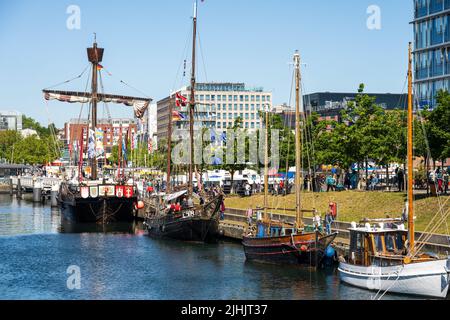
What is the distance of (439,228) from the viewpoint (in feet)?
151

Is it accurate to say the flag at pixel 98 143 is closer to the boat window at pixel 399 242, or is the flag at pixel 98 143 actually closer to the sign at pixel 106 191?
the sign at pixel 106 191

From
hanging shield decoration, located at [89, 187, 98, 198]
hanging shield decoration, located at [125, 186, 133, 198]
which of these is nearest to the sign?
hanging shield decoration, located at [89, 187, 98, 198]

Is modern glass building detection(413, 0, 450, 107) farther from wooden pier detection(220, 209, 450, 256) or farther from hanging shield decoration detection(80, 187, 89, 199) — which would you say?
hanging shield decoration detection(80, 187, 89, 199)

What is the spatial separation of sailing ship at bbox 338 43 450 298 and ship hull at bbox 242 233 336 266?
4.05m

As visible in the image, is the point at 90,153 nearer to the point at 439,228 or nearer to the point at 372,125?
the point at 372,125

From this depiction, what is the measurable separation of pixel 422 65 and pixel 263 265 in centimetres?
5800

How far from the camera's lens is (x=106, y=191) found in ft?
268

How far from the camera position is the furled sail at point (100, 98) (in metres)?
95.4

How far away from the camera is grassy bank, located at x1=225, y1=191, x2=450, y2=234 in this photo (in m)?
50.9

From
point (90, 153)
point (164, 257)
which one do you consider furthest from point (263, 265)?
point (90, 153)

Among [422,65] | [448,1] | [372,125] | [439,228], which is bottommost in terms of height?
[439,228]

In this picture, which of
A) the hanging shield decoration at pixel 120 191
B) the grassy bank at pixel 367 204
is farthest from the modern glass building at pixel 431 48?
the hanging shield decoration at pixel 120 191
